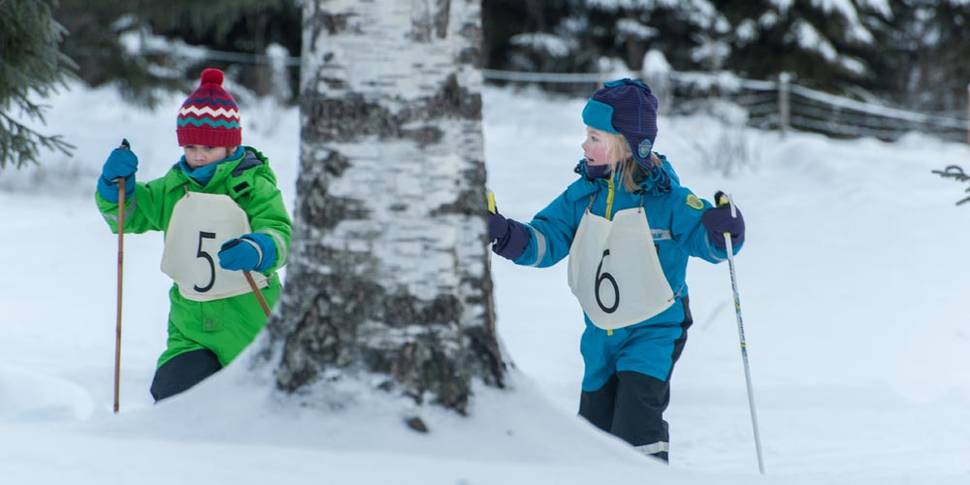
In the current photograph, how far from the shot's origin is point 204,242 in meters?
4.61

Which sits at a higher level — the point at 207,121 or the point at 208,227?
the point at 207,121

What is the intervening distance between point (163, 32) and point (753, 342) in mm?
14730

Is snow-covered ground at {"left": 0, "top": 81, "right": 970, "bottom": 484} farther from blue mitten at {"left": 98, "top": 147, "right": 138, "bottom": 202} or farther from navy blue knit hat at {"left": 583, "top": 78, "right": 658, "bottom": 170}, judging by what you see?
navy blue knit hat at {"left": 583, "top": 78, "right": 658, "bottom": 170}

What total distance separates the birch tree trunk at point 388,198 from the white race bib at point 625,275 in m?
1.46

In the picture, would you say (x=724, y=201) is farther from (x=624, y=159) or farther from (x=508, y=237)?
(x=508, y=237)

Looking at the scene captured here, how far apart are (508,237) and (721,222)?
2.54 feet

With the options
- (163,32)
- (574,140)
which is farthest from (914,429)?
(163,32)

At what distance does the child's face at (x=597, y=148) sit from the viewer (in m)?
4.63

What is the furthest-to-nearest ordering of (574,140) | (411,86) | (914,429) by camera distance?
(574,140)
(914,429)
(411,86)

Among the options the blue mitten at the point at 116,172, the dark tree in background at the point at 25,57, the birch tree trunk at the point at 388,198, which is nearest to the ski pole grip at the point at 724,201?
the birch tree trunk at the point at 388,198

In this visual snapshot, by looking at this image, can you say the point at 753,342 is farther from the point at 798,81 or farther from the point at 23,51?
the point at 798,81

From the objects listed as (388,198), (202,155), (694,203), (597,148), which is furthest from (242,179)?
(388,198)

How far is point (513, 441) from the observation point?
3.04 meters

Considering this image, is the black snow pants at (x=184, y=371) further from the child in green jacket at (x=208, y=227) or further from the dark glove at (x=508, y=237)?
the dark glove at (x=508, y=237)
